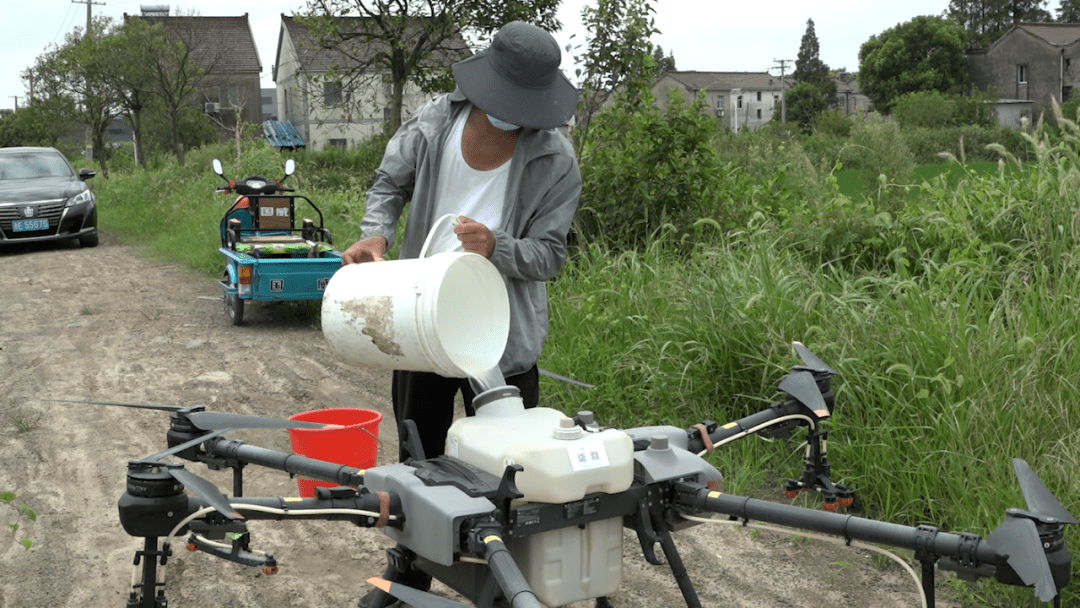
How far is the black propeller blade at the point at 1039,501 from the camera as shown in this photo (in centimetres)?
175

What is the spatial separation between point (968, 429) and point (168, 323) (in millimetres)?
6498

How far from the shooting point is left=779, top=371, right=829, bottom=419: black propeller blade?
256 cm

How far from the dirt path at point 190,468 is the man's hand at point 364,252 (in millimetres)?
1236

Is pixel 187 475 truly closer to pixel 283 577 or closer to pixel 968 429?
pixel 283 577

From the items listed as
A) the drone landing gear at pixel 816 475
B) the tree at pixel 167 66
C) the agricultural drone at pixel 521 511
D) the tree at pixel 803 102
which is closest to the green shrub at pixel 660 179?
the drone landing gear at pixel 816 475

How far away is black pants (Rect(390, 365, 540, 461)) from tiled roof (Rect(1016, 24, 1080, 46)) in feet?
208

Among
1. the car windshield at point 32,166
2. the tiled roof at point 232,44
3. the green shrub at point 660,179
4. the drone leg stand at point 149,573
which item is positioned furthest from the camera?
the tiled roof at point 232,44

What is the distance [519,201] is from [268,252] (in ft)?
17.9

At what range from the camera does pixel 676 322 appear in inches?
199

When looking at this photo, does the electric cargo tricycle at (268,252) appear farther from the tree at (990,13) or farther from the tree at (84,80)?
the tree at (990,13)

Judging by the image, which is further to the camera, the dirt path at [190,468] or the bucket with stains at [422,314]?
the dirt path at [190,468]

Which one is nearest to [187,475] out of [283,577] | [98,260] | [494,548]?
[494,548]

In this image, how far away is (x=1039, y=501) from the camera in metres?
1.78

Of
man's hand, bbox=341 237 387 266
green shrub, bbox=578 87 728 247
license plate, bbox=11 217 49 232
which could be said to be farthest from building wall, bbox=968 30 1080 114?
man's hand, bbox=341 237 387 266
